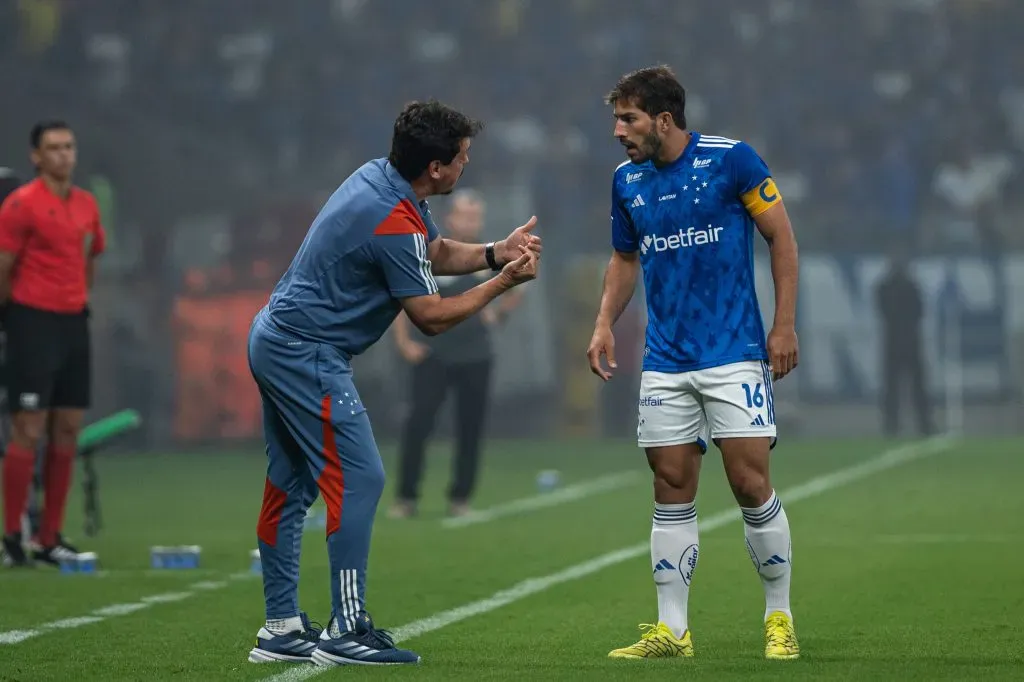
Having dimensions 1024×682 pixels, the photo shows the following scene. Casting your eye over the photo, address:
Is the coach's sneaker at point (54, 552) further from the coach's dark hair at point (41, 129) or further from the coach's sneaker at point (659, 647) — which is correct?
the coach's sneaker at point (659, 647)

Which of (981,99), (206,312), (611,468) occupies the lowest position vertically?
(611,468)

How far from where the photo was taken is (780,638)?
6645mm

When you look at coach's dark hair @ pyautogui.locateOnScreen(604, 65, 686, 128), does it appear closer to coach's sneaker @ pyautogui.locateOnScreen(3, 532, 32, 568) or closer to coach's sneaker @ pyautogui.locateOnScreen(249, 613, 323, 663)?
coach's sneaker @ pyautogui.locateOnScreen(249, 613, 323, 663)

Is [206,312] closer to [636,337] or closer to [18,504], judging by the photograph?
[636,337]

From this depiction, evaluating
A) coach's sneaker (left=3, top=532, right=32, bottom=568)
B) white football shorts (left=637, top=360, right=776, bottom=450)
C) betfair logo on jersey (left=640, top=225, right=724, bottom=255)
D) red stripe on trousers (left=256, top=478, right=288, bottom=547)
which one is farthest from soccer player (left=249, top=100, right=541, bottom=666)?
coach's sneaker (left=3, top=532, right=32, bottom=568)

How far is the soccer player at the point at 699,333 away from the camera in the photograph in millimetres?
6609

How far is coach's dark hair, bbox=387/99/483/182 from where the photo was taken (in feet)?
21.2

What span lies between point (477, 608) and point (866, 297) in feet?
55.0

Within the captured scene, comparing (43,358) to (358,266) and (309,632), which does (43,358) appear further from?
A: (358,266)

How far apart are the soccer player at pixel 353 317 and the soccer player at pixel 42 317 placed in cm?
399

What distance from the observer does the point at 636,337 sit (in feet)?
76.7

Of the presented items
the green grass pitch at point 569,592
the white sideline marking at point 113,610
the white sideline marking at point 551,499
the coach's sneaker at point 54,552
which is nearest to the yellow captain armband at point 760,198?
the green grass pitch at point 569,592

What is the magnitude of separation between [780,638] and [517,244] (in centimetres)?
164

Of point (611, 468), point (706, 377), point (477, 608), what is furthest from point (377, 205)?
point (611, 468)
